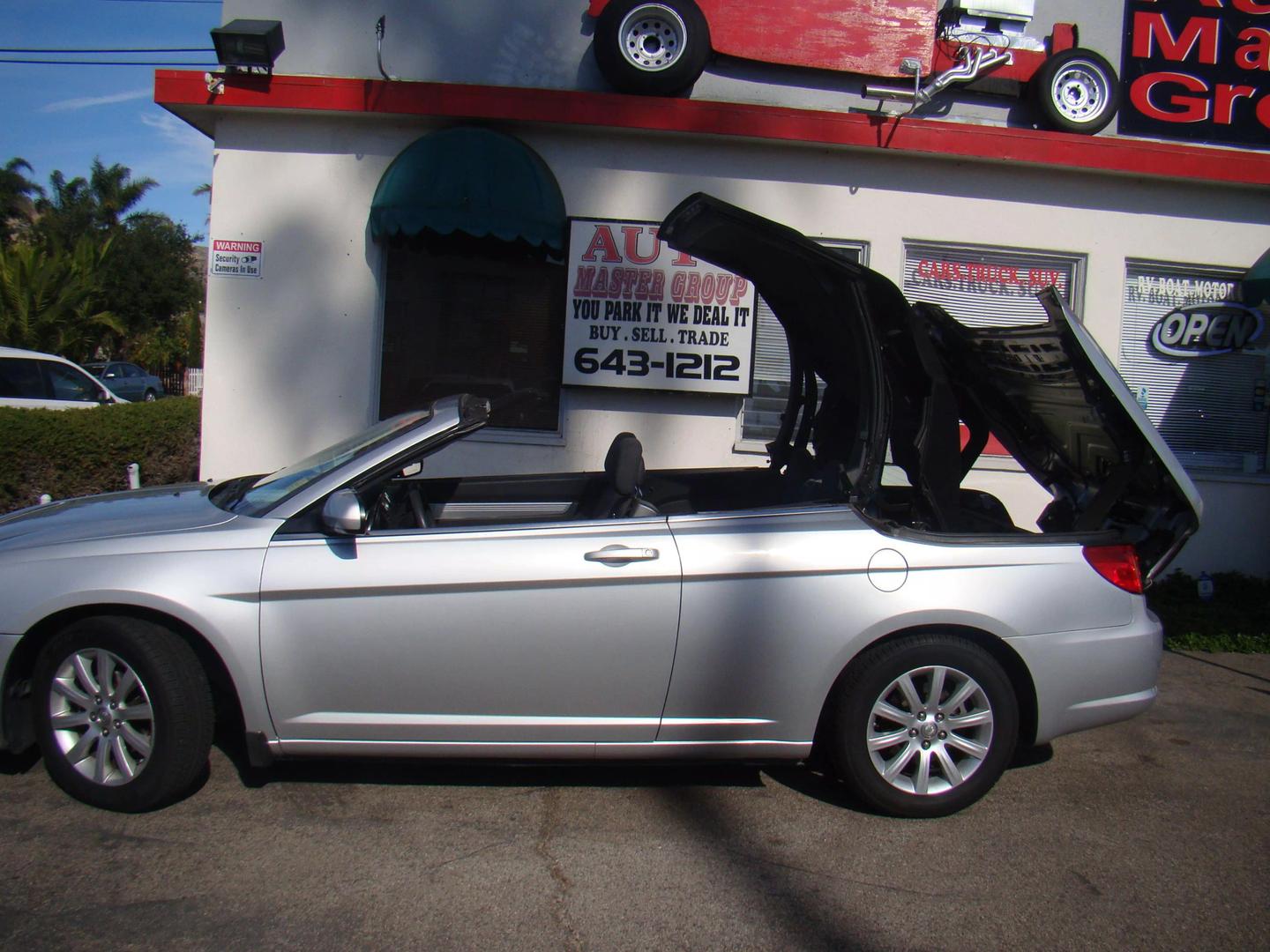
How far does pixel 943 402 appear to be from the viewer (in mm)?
4504

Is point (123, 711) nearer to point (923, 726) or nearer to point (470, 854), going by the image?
point (470, 854)

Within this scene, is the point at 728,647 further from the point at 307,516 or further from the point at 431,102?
the point at 431,102

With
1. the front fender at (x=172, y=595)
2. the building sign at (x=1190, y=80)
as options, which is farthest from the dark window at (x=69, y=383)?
the building sign at (x=1190, y=80)

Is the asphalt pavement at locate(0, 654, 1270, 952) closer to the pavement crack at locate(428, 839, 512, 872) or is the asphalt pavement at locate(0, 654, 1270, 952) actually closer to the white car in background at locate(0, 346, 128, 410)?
the pavement crack at locate(428, 839, 512, 872)

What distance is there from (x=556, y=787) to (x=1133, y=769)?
2.70m

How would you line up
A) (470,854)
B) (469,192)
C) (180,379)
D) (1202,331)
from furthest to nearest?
(180,379), (1202,331), (469,192), (470,854)

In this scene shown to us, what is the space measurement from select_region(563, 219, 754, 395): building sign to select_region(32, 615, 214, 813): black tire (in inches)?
207

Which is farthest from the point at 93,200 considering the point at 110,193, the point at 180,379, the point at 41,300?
the point at 41,300

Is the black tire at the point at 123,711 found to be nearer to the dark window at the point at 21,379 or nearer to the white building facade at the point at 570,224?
the white building facade at the point at 570,224

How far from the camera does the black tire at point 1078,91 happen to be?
8.84 metres

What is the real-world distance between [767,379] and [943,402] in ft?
14.9

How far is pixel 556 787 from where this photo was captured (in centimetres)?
437

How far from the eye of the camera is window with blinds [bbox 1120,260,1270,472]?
30.5 feet

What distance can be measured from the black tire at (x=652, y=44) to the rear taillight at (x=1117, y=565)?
5.71 m
